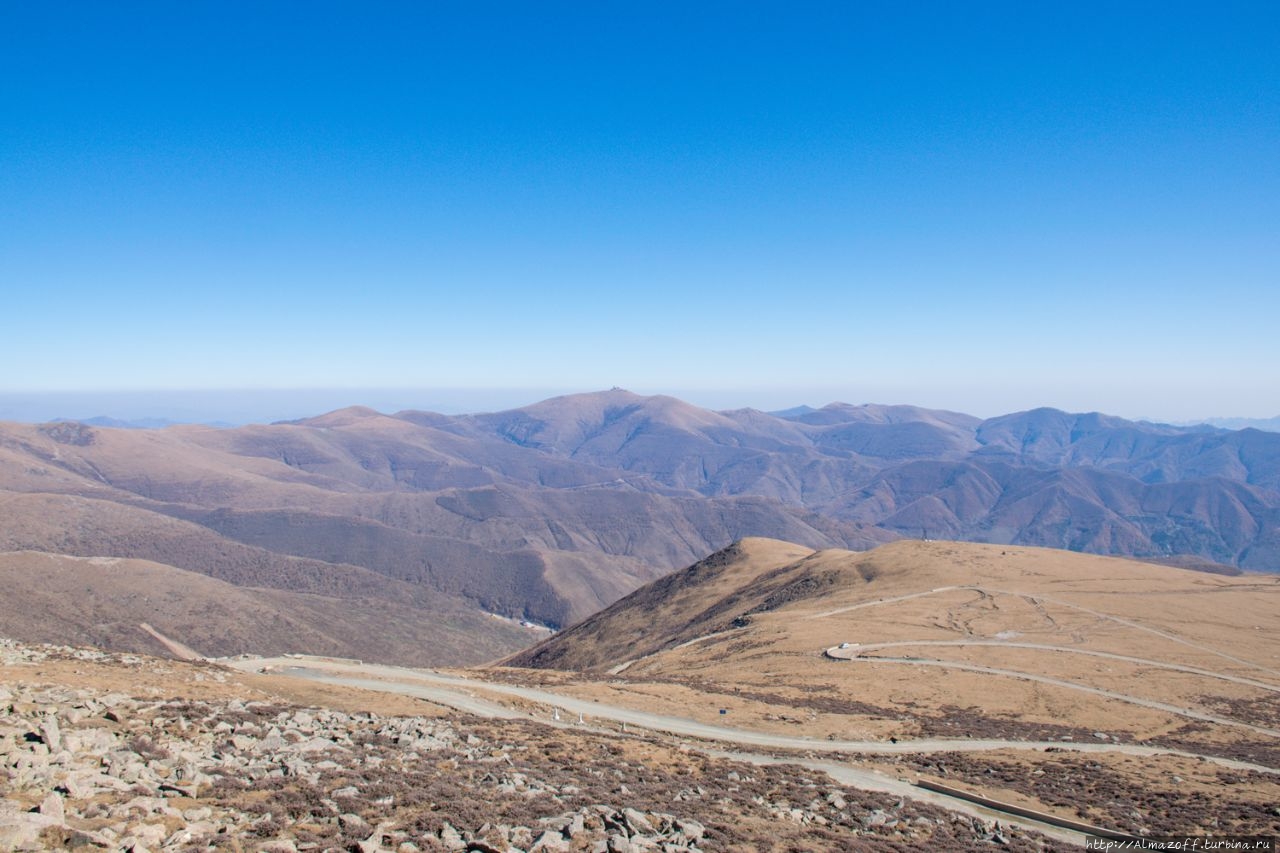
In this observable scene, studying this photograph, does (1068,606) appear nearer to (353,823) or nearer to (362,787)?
(362,787)

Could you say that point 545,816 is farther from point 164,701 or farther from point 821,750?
point 821,750

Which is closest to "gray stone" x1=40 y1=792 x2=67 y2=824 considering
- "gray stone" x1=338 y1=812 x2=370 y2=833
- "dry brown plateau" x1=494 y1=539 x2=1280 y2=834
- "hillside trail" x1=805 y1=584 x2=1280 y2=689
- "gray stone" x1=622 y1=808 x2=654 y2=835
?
"gray stone" x1=338 y1=812 x2=370 y2=833

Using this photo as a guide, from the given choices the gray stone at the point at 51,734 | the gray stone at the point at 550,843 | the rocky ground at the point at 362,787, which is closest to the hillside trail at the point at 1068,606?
the rocky ground at the point at 362,787

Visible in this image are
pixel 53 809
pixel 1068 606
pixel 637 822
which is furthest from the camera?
pixel 1068 606

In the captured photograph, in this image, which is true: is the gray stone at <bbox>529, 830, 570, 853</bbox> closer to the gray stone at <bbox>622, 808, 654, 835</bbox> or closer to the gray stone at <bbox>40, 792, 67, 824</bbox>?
the gray stone at <bbox>622, 808, 654, 835</bbox>

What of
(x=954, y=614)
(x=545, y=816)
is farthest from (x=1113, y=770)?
(x=954, y=614)

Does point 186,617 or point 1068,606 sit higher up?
point 1068,606

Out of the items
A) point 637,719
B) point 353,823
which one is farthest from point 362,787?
point 637,719

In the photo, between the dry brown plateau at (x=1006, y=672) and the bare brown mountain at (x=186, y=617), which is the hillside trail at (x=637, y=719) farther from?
the bare brown mountain at (x=186, y=617)
